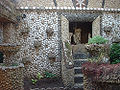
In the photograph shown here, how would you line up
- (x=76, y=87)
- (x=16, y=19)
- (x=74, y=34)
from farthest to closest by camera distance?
(x=74, y=34) → (x=16, y=19) → (x=76, y=87)

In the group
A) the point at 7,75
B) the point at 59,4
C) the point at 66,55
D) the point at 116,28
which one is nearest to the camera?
the point at 7,75

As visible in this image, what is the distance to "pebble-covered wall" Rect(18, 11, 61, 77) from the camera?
23.8ft

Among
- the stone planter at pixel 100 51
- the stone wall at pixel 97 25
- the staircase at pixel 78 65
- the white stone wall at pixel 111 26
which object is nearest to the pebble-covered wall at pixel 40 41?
the staircase at pixel 78 65

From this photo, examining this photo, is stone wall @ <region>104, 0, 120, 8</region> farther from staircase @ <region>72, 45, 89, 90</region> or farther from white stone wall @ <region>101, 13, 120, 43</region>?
staircase @ <region>72, 45, 89, 90</region>

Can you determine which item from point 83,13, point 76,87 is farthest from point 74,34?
point 76,87

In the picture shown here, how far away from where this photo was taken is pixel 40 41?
7.37 meters

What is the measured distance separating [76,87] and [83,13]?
159 inches

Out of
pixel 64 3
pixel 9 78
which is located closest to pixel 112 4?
pixel 64 3

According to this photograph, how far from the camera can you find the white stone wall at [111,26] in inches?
308

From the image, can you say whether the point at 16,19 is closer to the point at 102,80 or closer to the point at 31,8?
the point at 31,8

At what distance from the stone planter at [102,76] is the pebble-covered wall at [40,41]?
3322 millimetres

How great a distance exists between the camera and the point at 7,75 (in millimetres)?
4719

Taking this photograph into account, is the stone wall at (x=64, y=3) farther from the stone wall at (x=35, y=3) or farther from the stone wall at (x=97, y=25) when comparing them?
the stone wall at (x=97, y=25)

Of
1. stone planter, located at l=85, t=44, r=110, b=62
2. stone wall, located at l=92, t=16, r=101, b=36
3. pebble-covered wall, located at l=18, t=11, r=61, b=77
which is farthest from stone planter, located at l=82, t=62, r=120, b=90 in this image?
stone wall, located at l=92, t=16, r=101, b=36
